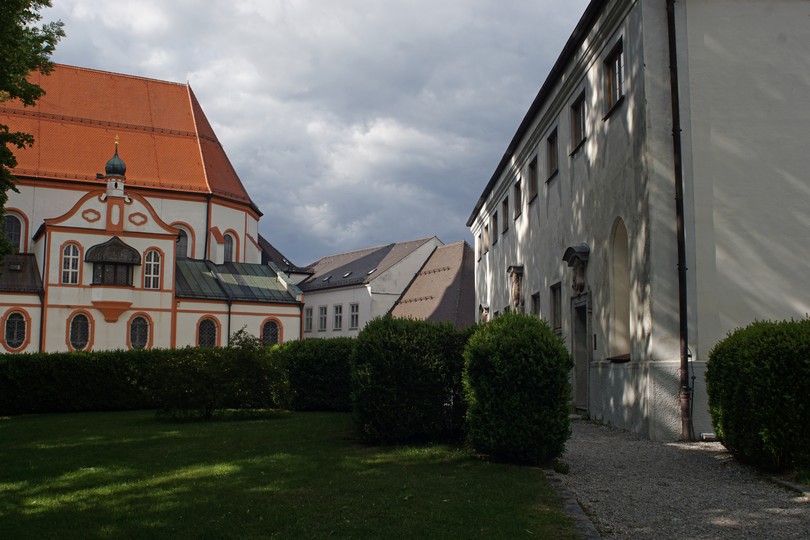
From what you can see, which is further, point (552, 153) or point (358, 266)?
point (358, 266)

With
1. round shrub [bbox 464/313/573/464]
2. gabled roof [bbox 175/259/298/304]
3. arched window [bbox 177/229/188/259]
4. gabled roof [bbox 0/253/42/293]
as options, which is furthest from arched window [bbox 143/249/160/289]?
round shrub [bbox 464/313/573/464]

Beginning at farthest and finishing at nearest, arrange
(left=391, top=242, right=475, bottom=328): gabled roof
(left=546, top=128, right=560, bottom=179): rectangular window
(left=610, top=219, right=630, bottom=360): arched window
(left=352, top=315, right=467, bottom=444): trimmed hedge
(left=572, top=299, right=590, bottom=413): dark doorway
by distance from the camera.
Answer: (left=391, top=242, right=475, bottom=328): gabled roof → (left=546, top=128, right=560, bottom=179): rectangular window → (left=572, top=299, right=590, bottom=413): dark doorway → (left=610, top=219, right=630, bottom=360): arched window → (left=352, top=315, right=467, bottom=444): trimmed hedge

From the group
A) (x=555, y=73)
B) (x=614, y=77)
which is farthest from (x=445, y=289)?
(x=614, y=77)

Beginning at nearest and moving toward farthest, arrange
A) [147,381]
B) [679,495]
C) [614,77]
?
[679,495] < [614,77] < [147,381]

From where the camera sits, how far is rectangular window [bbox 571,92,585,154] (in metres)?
16.8

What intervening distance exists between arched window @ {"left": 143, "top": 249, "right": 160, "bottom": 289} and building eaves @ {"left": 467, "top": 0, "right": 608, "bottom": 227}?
21819 mm

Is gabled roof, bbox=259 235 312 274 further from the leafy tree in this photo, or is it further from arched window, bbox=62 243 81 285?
the leafy tree

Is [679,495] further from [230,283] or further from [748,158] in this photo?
[230,283]

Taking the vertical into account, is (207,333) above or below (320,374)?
above

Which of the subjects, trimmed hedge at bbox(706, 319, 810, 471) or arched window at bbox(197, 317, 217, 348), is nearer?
trimmed hedge at bbox(706, 319, 810, 471)

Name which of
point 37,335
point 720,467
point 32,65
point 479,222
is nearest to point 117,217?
point 37,335

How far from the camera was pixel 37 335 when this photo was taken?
38250 mm

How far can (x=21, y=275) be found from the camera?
129 feet

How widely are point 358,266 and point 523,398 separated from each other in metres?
55.6
